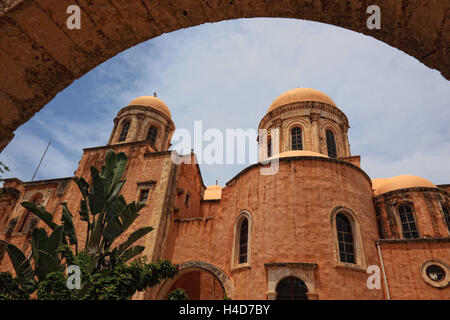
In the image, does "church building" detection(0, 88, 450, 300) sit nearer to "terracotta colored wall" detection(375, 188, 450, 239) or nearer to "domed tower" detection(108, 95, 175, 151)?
"terracotta colored wall" detection(375, 188, 450, 239)

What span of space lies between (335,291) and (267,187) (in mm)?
4277

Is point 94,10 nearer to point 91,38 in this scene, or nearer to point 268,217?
point 91,38

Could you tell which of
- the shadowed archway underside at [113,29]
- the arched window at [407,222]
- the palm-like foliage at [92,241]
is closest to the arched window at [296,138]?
the arched window at [407,222]

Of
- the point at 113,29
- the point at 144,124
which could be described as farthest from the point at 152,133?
the point at 113,29

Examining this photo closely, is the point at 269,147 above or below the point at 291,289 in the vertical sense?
above

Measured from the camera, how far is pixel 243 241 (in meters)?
11.2

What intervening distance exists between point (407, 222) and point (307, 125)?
321 inches

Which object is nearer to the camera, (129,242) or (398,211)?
(129,242)

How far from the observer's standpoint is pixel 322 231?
32.7ft

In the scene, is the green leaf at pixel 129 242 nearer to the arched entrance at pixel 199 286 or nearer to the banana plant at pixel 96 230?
the banana plant at pixel 96 230

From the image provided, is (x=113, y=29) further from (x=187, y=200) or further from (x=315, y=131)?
(x=315, y=131)

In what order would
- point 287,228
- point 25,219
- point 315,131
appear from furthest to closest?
1. point 315,131
2. point 25,219
3. point 287,228

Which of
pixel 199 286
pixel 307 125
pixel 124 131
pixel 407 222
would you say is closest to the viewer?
pixel 407 222

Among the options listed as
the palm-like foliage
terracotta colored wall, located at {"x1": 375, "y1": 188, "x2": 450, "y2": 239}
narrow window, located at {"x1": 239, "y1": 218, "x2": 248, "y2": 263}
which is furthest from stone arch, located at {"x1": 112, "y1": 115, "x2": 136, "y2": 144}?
terracotta colored wall, located at {"x1": 375, "y1": 188, "x2": 450, "y2": 239}
